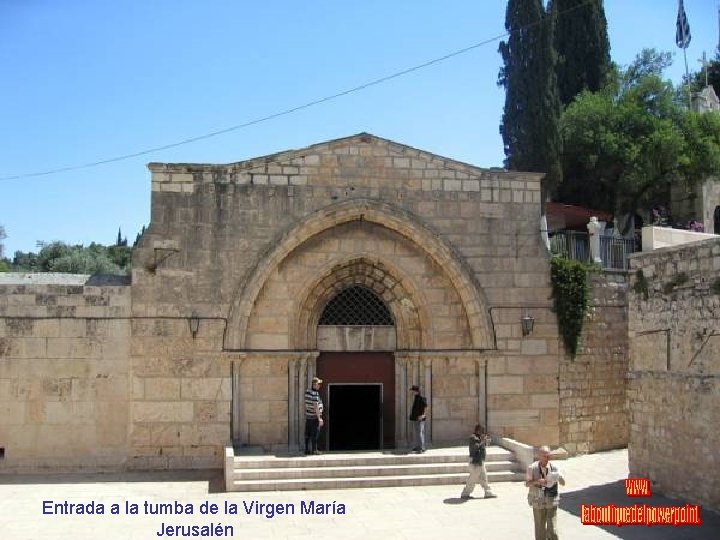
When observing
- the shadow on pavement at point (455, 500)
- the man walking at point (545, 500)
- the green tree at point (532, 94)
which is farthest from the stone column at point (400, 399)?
the green tree at point (532, 94)

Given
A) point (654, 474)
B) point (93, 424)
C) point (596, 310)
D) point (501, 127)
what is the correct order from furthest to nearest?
point (501, 127)
point (596, 310)
point (93, 424)
point (654, 474)

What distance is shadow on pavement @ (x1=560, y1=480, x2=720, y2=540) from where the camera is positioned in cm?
884

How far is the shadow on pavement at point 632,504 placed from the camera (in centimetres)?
884

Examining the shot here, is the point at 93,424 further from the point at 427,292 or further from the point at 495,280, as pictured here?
the point at 495,280

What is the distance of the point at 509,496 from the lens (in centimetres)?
1102

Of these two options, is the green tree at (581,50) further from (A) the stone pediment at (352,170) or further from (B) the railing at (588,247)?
(A) the stone pediment at (352,170)

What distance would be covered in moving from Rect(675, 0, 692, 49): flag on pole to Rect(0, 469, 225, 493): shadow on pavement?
27906mm

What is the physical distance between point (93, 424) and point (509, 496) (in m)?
7.13

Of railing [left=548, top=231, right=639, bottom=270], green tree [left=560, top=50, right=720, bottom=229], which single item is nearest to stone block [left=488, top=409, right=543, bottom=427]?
railing [left=548, top=231, right=639, bottom=270]

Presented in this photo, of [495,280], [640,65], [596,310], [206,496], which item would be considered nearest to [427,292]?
[495,280]

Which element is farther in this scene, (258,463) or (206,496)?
(258,463)

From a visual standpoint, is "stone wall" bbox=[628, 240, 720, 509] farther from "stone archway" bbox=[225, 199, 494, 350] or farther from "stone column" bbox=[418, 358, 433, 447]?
"stone column" bbox=[418, 358, 433, 447]

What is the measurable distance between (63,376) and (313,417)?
4416mm


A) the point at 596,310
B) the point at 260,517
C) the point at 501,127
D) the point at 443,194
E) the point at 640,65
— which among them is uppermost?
the point at 640,65
